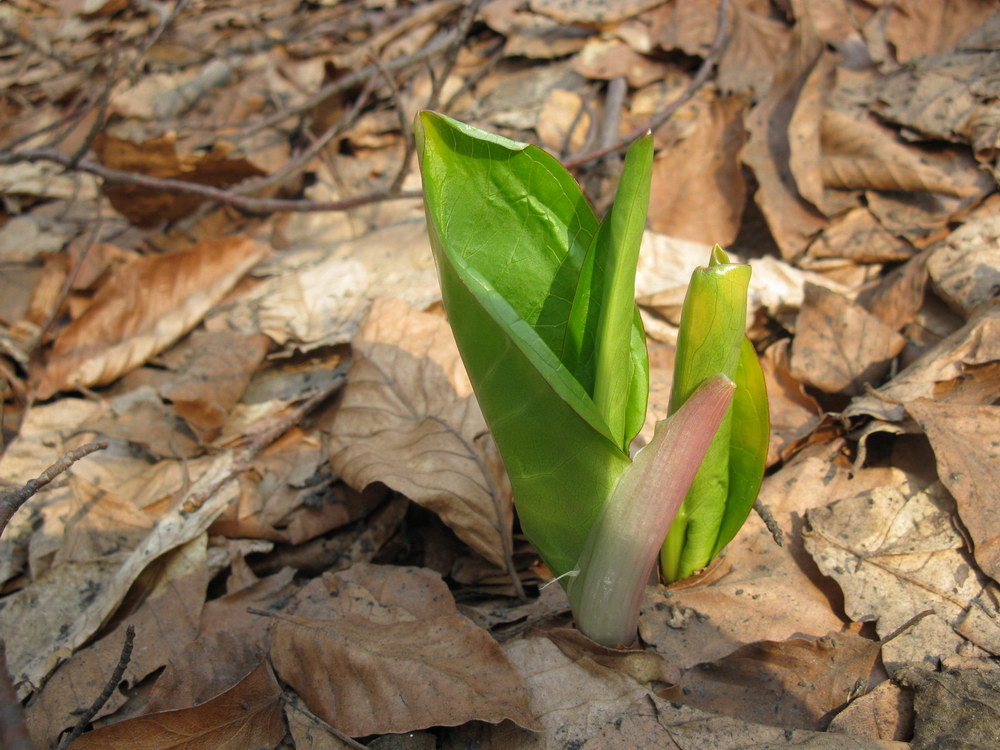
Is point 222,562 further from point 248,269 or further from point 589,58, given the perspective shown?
point 589,58

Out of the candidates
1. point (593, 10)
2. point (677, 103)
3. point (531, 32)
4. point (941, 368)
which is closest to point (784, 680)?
point (941, 368)

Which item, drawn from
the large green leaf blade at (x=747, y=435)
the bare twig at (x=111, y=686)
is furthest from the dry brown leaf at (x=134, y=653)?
the large green leaf blade at (x=747, y=435)

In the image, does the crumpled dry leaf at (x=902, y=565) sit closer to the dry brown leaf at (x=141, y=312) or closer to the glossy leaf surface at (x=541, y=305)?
the glossy leaf surface at (x=541, y=305)

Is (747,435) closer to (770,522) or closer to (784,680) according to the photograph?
(770,522)

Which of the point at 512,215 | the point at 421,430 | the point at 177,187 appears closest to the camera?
the point at 512,215

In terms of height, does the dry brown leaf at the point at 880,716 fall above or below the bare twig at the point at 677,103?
below

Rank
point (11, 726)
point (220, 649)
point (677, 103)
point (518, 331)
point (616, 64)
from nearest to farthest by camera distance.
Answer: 1. point (11, 726)
2. point (518, 331)
3. point (220, 649)
4. point (677, 103)
5. point (616, 64)
